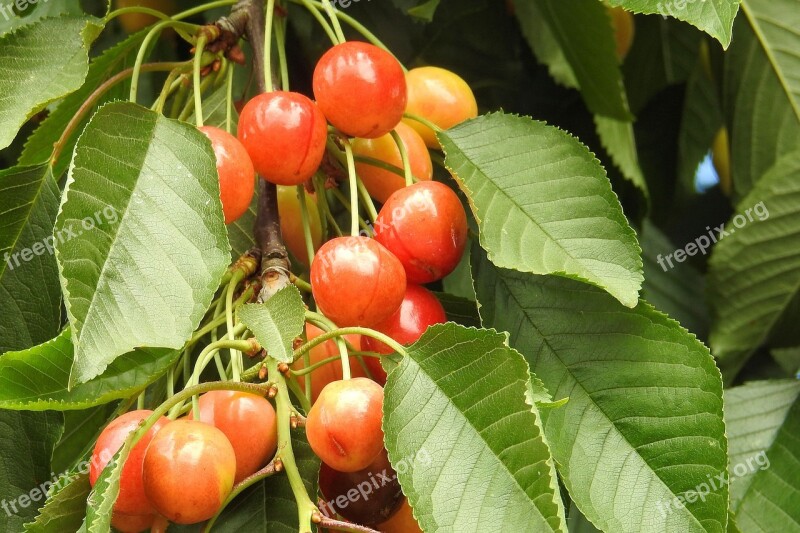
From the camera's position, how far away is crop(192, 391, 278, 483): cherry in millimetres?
640

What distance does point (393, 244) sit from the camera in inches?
29.0

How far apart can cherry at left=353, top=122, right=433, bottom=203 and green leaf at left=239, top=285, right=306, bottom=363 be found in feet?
0.68

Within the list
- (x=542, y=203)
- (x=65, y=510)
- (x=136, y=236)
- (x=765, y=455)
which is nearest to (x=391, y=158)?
(x=542, y=203)

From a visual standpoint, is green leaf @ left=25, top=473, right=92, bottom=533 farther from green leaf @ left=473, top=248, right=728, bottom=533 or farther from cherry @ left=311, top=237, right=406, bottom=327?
green leaf @ left=473, top=248, right=728, bottom=533

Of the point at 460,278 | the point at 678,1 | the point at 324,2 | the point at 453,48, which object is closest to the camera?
the point at 678,1

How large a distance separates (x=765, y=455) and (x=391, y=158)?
521 millimetres

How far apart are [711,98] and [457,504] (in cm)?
102

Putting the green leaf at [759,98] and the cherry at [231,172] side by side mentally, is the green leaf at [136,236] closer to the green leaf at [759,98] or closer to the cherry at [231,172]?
the cherry at [231,172]

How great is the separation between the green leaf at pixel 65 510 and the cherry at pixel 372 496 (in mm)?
173

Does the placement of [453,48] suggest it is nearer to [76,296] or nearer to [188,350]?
[188,350]

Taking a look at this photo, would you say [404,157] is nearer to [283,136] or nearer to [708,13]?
[283,136]

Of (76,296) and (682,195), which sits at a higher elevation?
(76,296)

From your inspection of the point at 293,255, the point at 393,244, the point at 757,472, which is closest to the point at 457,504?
the point at 393,244

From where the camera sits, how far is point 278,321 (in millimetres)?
660
